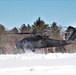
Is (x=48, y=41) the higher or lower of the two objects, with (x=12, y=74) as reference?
higher

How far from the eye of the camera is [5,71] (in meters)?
5.30

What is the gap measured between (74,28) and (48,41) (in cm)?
145

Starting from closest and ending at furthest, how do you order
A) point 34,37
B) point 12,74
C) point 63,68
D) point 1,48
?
point 12,74
point 63,68
point 34,37
point 1,48

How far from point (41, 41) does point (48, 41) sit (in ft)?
1.28

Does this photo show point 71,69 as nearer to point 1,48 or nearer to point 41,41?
point 41,41

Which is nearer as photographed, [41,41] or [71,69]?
[71,69]

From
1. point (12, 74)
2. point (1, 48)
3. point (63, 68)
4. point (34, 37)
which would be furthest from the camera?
point (1, 48)

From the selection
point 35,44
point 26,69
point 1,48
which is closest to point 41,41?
point 35,44

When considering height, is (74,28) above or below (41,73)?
above

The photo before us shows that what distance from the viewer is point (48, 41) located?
40.3 ft

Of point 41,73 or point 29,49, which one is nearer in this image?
point 41,73

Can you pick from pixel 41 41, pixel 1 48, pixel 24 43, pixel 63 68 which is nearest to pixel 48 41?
pixel 41 41

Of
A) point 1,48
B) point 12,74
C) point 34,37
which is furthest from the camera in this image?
point 1,48

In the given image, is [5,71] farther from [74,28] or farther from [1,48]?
[1,48]
